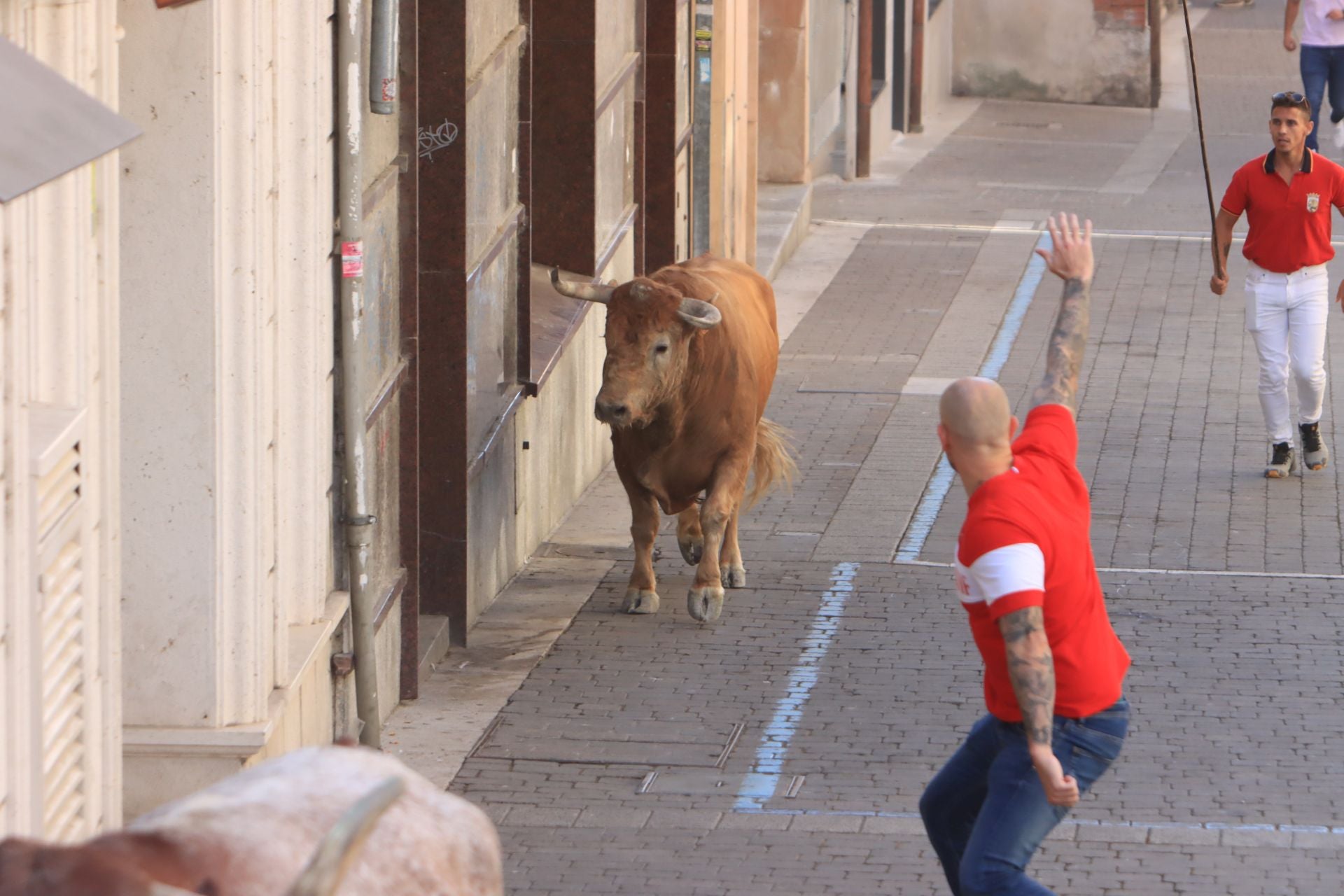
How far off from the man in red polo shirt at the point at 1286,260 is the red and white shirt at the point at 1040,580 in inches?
266

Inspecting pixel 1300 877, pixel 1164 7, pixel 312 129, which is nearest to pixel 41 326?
pixel 312 129

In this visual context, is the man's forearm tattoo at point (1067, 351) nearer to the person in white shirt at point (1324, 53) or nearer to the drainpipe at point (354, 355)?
the drainpipe at point (354, 355)

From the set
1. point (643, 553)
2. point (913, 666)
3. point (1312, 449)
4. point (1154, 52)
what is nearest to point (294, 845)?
point (913, 666)

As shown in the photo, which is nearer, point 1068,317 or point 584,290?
point 1068,317

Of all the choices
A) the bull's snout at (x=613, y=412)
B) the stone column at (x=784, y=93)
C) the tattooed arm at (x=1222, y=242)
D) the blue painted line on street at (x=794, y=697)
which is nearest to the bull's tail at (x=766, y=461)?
the blue painted line on street at (x=794, y=697)

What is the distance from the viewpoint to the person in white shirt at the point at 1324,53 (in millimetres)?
20406

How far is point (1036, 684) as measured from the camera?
5055 mm

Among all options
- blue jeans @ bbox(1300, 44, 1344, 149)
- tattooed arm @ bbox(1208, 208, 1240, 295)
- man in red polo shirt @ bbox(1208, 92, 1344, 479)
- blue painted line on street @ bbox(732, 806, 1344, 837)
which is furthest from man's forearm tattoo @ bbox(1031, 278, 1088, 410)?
blue jeans @ bbox(1300, 44, 1344, 149)

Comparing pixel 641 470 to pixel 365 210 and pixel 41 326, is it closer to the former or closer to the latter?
pixel 365 210

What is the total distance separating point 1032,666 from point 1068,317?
4.46 ft

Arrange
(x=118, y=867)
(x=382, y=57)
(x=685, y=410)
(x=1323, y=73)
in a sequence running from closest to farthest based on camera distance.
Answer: (x=118, y=867) < (x=382, y=57) < (x=685, y=410) < (x=1323, y=73)

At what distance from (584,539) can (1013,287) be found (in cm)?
755

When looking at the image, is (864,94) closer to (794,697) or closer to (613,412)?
(613,412)

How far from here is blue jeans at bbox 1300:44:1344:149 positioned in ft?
67.6
